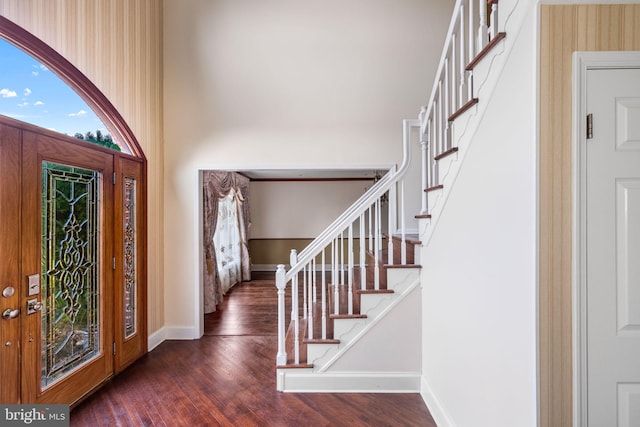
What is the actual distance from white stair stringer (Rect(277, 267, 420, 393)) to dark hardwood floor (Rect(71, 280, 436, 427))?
7 centimetres

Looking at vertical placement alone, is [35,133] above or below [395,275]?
above

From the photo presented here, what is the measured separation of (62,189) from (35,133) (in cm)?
46

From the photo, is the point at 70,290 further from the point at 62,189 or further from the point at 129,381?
the point at 129,381

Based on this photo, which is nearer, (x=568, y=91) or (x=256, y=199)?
(x=568, y=91)

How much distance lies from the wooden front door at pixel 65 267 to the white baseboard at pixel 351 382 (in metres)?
1.67

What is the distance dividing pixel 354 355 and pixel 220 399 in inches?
47.1

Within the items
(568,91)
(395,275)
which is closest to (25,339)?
(395,275)

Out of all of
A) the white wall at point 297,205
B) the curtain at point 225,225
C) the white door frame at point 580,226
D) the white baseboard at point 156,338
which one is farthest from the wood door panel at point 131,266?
the white wall at point 297,205

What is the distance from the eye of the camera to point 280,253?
8.09m

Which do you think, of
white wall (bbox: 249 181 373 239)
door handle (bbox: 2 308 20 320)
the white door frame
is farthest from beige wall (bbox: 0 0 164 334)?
white wall (bbox: 249 181 373 239)

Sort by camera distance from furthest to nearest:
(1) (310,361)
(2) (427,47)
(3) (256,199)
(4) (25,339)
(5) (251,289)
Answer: (3) (256,199), (5) (251,289), (2) (427,47), (1) (310,361), (4) (25,339)

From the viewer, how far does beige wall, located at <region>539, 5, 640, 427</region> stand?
1.25 m

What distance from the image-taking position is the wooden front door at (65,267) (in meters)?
1.97

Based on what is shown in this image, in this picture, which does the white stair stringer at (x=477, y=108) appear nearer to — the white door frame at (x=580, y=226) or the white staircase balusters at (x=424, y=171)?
the white staircase balusters at (x=424, y=171)
